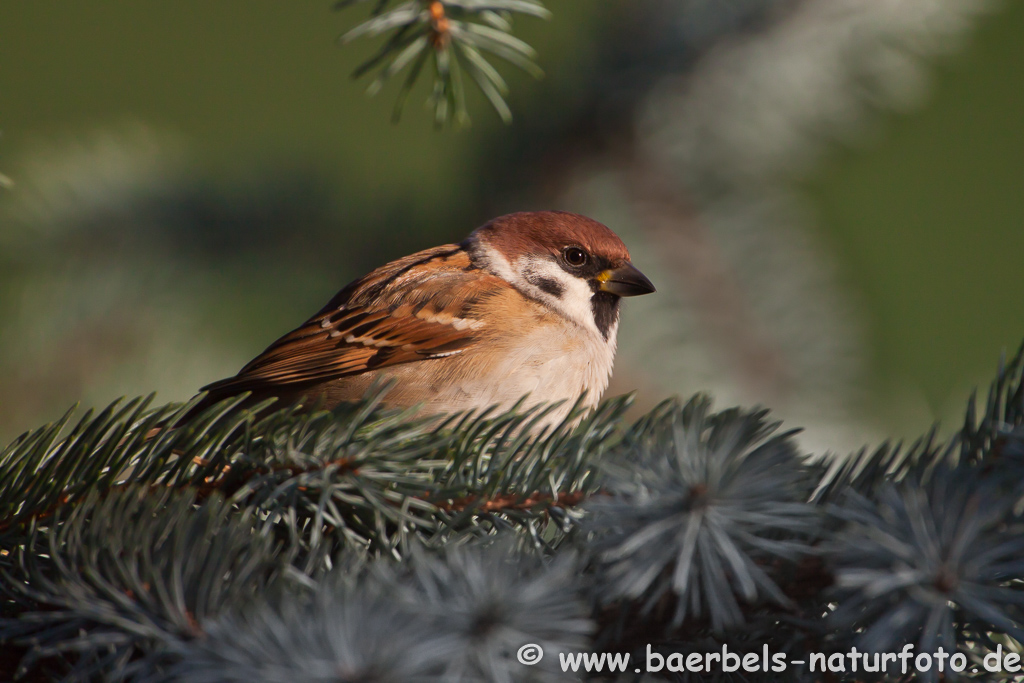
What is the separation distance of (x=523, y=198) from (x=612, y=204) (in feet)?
0.70

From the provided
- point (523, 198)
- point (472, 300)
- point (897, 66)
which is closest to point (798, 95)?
point (897, 66)

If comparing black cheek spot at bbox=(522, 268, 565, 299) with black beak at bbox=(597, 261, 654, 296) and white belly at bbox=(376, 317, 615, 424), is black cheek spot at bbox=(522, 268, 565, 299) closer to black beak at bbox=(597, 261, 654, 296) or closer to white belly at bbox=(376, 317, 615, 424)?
black beak at bbox=(597, 261, 654, 296)

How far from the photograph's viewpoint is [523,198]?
6.44 ft

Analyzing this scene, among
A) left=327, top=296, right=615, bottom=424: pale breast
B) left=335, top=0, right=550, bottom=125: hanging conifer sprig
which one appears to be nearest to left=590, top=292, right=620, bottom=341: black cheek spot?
left=327, top=296, right=615, bottom=424: pale breast

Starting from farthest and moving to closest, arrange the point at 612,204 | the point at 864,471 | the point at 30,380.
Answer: the point at 612,204 → the point at 30,380 → the point at 864,471

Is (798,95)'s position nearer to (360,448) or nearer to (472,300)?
(472,300)

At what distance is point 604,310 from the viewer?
1912mm

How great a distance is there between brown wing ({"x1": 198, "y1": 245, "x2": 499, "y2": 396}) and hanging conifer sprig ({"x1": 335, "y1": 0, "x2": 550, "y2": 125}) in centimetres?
71

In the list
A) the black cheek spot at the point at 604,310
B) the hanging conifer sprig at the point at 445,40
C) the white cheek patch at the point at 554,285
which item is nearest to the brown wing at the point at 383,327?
the white cheek patch at the point at 554,285

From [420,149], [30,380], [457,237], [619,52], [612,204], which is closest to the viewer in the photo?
[30,380]

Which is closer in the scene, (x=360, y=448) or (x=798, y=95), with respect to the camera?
(x=360, y=448)

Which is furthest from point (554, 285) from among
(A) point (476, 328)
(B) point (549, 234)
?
(A) point (476, 328)

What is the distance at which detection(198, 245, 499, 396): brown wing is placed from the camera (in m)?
1.65

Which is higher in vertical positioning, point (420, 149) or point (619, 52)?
point (420, 149)
